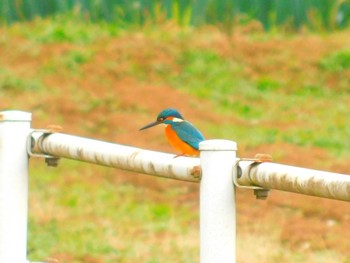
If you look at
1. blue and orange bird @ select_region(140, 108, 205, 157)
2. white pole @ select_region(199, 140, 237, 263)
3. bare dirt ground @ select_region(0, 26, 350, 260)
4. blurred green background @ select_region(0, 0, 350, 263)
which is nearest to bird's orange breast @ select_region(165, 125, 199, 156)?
blue and orange bird @ select_region(140, 108, 205, 157)

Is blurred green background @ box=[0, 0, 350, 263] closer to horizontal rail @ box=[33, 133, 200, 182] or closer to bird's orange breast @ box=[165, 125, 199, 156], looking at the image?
Answer: bird's orange breast @ box=[165, 125, 199, 156]

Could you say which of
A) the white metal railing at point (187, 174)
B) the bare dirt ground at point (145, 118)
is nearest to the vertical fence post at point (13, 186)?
the white metal railing at point (187, 174)

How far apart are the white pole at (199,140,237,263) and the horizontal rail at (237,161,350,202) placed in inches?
1.6

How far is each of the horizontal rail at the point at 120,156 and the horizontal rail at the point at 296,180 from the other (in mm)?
189

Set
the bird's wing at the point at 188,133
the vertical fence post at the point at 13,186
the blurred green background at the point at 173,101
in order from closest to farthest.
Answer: the vertical fence post at the point at 13,186, the bird's wing at the point at 188,133, the blurred green background at the point at 173,101

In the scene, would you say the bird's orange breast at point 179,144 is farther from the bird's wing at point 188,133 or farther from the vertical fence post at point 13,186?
the vertical fence post at point 13,186

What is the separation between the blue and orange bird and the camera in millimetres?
4133

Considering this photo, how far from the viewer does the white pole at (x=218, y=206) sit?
2.86m

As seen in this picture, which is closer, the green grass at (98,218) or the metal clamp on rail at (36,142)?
the metal clamp on rail at (36,142)

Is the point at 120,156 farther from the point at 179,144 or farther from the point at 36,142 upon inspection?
the point at 179,144

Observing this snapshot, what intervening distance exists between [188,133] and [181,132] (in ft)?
0.08

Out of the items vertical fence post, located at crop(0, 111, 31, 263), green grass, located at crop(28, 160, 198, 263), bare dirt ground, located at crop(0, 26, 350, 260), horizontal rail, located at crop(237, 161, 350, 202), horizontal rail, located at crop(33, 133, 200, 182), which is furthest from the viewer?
bare dirt ground, located at crop(0, 26, 350, 260)

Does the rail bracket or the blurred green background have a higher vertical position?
the blurred green background

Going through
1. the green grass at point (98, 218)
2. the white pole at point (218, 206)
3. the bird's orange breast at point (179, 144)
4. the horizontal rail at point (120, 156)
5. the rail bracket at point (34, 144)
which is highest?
the green grass at point (98, 218)
